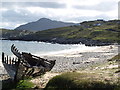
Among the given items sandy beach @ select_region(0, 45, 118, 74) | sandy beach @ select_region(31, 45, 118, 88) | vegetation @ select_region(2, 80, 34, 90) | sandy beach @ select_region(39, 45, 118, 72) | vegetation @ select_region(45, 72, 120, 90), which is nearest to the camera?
vegetation @ select_region(45, 72, 120, 90)

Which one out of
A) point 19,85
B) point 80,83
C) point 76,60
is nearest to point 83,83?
point 80,83

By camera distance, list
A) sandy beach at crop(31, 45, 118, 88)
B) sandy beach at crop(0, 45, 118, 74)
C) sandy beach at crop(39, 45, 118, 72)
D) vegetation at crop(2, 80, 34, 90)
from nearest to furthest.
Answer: vegetation at crop(2, 80, 34, 90) → sandy beach at crop(31, 45, 118, 88) → sandy beach at crop(0, 45, 118, 74) → sandy beach at crop(39, 45, 118, 72)

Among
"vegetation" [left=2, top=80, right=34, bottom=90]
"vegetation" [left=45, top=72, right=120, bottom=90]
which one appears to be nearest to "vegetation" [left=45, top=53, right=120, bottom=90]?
"vegetation" [left=45, top=72, right=120, bottom=90]

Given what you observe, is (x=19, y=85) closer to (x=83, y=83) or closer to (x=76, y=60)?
(x=83, y=83)

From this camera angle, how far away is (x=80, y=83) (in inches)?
711

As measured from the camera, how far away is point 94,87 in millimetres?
17703

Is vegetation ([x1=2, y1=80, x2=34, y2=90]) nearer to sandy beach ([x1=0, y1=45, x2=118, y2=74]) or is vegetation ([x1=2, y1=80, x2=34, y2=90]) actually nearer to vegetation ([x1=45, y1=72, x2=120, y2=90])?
vegetation ([x1=45, y1=72, x2=120, y2=90])

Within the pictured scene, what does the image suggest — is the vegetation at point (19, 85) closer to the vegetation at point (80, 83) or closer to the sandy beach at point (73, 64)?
the sandy beach at point (73, 64)

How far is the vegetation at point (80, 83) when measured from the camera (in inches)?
696

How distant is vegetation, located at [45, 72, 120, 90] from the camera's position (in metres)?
17.7

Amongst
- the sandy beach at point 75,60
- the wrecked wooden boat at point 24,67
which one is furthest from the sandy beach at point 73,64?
the wrecked wooden boat at point 24,67

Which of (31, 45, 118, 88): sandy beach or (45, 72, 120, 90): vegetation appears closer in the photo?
(45, 72, 120, 90): vegetation

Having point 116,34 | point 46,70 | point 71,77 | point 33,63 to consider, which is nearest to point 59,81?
point 71,77

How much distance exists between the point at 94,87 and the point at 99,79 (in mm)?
1136
